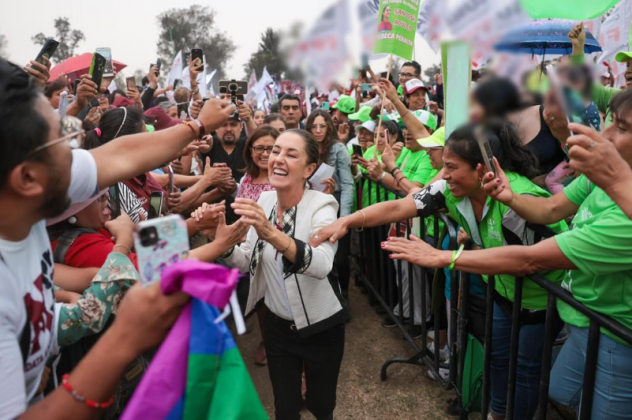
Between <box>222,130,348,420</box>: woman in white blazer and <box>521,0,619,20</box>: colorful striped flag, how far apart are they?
1426 millimetres

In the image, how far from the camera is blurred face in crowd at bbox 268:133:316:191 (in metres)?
2.77

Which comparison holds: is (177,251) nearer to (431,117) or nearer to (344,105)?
(431,117)

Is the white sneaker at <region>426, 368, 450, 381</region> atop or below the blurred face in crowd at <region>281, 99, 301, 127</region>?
below

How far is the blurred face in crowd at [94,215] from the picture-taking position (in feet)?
7.16

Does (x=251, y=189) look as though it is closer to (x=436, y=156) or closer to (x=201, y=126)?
(x=436, y=156)

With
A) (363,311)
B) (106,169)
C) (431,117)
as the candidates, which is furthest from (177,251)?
(431,117)

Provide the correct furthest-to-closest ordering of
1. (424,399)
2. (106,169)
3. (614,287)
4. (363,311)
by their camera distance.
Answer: (363,311) → (424,399) → (614,287) → (106,169)

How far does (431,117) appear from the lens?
19.0 feet

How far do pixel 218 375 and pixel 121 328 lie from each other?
285 mm

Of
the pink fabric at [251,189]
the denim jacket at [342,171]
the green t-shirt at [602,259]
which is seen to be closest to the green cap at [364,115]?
the denim jacket at [342,171]

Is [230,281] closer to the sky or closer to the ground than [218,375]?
closer to the sky

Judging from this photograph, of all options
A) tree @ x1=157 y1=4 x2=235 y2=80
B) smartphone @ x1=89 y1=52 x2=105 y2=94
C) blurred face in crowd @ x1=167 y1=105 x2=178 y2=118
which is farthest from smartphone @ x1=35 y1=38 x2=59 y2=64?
tree @ x1=157 y1=4 x2=235 y2=80

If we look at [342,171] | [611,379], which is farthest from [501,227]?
[342,171]

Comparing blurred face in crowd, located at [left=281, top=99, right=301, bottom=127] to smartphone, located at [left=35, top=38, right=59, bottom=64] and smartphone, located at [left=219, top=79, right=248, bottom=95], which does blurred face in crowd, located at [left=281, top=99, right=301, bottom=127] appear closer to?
smartphone, located at [left=219, top=79, right=248, bottom=95]
